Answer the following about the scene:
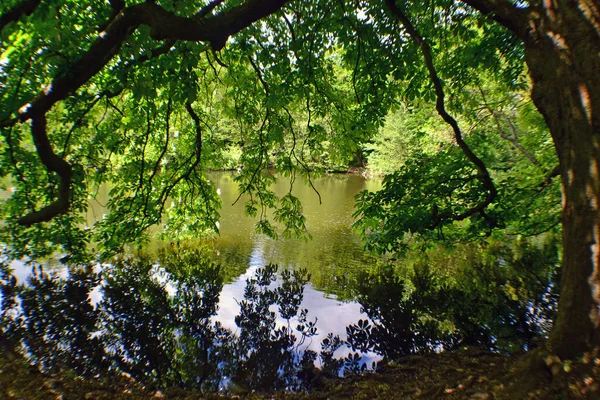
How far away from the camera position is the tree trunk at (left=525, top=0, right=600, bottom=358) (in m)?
1.89

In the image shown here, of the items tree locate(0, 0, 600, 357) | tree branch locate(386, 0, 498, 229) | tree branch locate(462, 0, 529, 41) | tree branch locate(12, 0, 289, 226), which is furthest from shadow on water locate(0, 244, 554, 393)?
Answer: tree branch locate(462, 0, 529, 41)

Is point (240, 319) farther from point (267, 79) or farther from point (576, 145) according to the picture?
point (576, 145)

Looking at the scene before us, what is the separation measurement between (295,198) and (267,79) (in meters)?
2.20

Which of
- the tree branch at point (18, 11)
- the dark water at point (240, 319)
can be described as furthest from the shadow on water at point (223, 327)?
the tree branch at point (18, 11)

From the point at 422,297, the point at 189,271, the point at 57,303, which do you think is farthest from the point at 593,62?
the point at 189,271

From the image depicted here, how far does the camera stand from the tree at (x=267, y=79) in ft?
6.57

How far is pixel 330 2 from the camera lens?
476 cm

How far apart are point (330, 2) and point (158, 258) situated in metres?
10.1

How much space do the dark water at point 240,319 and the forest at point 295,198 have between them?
2.3 inches

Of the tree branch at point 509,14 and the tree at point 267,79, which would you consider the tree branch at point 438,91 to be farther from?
the tree branch at point 509,14

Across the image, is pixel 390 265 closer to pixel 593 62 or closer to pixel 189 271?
pixel 189 271

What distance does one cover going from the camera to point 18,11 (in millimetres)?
2152

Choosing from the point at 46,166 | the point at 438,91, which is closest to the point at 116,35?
the point at 46,166

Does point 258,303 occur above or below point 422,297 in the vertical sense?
below
